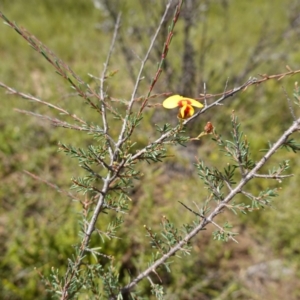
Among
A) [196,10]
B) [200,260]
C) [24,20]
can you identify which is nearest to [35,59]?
[24,20]

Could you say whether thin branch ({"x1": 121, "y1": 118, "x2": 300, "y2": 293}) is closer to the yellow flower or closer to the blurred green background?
the yellow flower

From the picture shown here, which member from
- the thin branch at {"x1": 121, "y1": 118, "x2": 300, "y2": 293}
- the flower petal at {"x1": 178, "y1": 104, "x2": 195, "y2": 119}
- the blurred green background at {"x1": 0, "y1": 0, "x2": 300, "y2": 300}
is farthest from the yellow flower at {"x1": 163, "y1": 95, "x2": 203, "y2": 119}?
the blurred green background at {"x1": 0, "y1": 0, "x2": 300, "y2": 300}

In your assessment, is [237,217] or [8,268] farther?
[237,217]

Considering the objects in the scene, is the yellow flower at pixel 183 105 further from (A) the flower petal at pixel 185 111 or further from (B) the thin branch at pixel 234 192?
(B) the thin branch at pixel 234 192

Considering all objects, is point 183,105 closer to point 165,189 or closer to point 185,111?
point 185,111

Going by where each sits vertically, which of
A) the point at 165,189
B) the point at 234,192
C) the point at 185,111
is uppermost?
the point at 165,189

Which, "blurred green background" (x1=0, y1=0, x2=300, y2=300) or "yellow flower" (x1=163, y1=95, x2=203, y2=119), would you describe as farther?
"blurred green background" (x1=0, y1=0, x2=300, y2=300)

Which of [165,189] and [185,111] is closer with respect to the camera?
[185,111]

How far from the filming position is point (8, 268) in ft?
6.55

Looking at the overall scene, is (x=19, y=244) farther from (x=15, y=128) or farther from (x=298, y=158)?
(x=298, y=158)

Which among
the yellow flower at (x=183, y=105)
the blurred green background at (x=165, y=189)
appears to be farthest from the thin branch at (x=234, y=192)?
the blurred green background at (x=165, y=189)

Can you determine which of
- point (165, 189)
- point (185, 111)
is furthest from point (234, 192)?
point (165, 189)

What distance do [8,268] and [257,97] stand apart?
2461 mm

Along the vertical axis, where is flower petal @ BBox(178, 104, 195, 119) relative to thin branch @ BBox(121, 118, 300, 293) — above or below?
above
